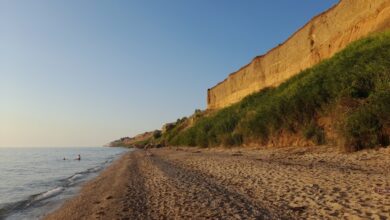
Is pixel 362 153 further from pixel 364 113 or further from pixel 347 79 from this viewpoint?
pixel 347 79

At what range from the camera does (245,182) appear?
10242mm

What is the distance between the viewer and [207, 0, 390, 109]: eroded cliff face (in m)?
22.3

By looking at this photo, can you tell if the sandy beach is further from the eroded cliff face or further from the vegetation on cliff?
the eroded cliff face

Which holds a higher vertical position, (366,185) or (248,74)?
(248,74)

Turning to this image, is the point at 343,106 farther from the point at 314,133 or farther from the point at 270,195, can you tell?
the point at 270,195

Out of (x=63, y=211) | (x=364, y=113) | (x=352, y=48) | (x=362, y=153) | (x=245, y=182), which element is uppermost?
(x=352, y=48)

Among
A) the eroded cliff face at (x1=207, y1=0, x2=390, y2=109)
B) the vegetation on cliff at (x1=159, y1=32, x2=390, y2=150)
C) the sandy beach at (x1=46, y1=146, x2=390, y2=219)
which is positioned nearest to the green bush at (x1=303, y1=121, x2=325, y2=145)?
the vegetation on cliff at (x1=159, y1=32, x2=390, y2=150)

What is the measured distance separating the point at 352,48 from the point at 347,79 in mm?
5985

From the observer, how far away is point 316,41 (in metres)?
30.0

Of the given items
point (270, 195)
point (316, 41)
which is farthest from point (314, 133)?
point (316, 41)

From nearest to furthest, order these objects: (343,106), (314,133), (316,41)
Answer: (343,106) → (314,133) → (316,41)

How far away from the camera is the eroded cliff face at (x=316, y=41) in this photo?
22297mm

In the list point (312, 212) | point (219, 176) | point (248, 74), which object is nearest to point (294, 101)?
point (219, 176)

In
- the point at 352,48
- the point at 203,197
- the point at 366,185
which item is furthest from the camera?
the point at 352,48
